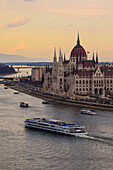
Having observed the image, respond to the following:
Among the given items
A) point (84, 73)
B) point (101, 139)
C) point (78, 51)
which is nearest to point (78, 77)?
point (84, 73)

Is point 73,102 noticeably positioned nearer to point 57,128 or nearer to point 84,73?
point 84,73

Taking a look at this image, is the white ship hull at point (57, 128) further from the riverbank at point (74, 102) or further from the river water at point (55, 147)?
the riverbank at point (74, 102)

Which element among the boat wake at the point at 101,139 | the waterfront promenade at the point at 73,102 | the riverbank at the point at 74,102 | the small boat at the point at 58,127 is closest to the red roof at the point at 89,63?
the waterfront promenade at the point at 73,102

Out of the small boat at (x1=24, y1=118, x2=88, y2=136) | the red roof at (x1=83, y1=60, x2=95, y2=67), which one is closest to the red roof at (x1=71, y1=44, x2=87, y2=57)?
the red roof at (x1=83, y1=60, x2=95, y2=67)

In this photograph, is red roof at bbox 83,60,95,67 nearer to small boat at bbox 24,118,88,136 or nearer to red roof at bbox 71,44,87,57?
red roof at bbox 71,44,87,57

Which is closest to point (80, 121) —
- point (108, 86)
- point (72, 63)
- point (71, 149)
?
point (71, 149)

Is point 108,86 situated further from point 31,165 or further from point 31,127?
point 31,165
